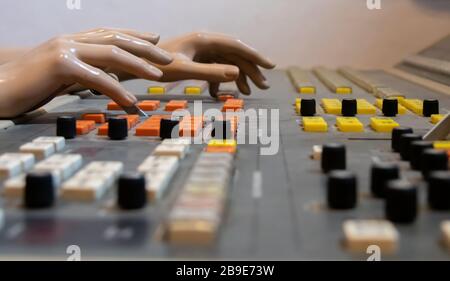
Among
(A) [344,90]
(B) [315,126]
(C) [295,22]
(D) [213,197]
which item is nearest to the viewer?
(D) [213,197]

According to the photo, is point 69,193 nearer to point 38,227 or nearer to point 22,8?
point 38,227

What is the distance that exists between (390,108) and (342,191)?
808mm

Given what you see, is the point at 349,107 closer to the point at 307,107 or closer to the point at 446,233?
the point at 307,107

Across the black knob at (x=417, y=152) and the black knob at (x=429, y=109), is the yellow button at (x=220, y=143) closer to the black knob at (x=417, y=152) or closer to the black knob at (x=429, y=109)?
the black knob at (x=417, y=152)

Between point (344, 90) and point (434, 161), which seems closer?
point (434, 161)

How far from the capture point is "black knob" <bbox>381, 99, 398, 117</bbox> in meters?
1.50

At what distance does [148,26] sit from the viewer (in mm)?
3406

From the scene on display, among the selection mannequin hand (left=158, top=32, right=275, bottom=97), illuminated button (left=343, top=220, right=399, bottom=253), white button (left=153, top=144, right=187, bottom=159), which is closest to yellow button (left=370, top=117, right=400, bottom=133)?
white button (left=153, top=144, right=187, bottom=159)

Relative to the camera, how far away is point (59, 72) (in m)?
1.31

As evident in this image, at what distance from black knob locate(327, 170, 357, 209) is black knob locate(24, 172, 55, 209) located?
12.1 inches

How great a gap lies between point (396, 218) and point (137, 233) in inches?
10.3

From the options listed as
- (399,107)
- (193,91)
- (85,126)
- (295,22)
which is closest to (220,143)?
(85,126)

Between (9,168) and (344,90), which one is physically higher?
(9,168)
